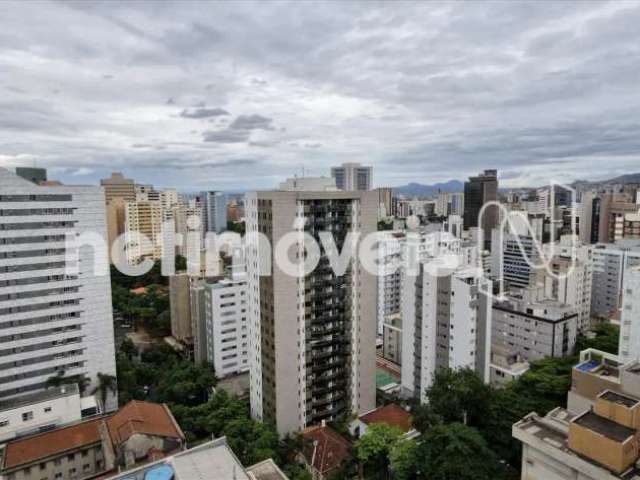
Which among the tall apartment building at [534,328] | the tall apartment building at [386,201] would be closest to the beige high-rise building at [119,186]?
the tall apartment building at [386,201]

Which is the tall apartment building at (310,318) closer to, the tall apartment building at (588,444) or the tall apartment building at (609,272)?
the tall apartment building at (588,444)

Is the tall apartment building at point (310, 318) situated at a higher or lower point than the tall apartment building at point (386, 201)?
lower

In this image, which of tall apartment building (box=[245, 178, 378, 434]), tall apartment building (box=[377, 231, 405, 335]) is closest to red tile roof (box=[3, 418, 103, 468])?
tall apartment building (box=[245, 178, 378, 434])

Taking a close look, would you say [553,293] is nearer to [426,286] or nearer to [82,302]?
[426,286]

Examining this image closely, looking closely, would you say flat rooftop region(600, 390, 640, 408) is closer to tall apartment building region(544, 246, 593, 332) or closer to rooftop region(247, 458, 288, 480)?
rooftop region(247, 458, 288, 480)

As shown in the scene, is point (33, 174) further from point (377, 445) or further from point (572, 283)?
point (572, 283)

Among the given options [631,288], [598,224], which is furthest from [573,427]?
[598,224]
